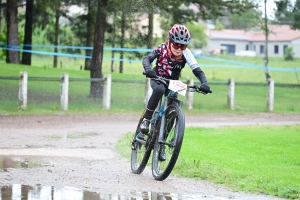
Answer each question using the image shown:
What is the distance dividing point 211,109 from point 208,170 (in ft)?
52.4

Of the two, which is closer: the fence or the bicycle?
the bicycle

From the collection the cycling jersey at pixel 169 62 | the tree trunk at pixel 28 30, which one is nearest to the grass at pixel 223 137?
the cycling jersey at pixel 169 62

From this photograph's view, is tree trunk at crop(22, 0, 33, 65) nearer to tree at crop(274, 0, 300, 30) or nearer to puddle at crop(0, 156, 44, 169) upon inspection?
tree at crop(274, 0, 300, 30)

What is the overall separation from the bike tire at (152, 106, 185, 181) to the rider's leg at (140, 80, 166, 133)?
10.7 inches

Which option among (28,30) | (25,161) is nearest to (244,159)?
A: (25,161)

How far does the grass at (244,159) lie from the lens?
9617 millimetres

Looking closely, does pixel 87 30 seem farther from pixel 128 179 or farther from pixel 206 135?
pixel 128 179

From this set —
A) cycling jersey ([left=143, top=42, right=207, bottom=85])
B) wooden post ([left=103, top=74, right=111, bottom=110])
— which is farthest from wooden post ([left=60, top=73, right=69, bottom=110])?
cycling jersey ([left=143, top=42, right=207, bottom=85])

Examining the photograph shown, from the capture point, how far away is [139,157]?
1100 cm

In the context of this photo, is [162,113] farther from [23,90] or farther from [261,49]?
[261,49]

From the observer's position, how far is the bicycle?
973cm

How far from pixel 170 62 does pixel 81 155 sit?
→ 10.4 feet

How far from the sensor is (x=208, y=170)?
10.6 meters

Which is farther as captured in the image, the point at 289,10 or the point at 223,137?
the point at 289,10
